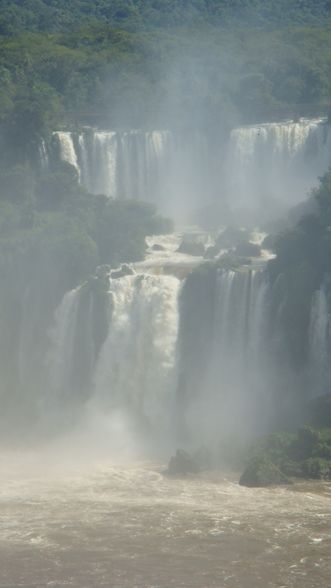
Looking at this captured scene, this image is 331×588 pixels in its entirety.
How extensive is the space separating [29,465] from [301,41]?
121 ft

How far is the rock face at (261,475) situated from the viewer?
37094 millimetres

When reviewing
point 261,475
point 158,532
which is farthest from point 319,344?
point 158,532

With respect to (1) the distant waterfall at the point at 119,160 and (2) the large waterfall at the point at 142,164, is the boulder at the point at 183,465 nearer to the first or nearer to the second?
(2) the large waterfall at the point at 142,164

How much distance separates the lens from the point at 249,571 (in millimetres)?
30547

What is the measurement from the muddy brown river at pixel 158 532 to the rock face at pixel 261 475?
1.27ft

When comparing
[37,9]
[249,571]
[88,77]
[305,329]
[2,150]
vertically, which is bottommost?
[249,571]

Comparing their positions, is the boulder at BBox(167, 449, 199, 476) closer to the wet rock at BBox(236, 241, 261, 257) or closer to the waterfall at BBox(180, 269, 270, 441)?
the waterfall at BBox(180, 269, 270, 441)

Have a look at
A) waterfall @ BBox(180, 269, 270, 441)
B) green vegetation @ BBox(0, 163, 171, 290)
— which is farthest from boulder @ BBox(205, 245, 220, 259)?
waterfall @ BBox(180, 269, 270, 441)

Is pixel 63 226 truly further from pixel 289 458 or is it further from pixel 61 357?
pixel 289 458

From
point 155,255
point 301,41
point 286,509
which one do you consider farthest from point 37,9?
point 286,509

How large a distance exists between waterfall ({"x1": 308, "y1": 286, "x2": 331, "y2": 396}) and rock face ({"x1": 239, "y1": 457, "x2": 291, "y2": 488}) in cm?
565

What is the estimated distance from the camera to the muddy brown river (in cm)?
3042

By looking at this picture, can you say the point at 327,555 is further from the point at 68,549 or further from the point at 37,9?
the point at 37,9

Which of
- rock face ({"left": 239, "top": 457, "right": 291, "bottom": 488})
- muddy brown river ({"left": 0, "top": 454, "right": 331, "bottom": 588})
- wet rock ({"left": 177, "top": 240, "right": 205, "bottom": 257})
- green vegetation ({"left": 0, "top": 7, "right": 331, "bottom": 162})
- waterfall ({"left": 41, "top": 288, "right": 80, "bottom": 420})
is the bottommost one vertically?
muddy brown river ({"left": 0, "top": 454, "right": 331, "bottom": 588})
